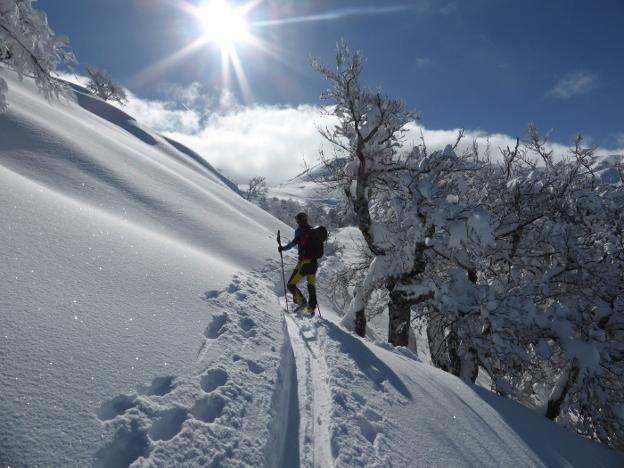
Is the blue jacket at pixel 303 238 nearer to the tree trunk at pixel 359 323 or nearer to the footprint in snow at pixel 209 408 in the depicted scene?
the tree trunk at pixel 359 323

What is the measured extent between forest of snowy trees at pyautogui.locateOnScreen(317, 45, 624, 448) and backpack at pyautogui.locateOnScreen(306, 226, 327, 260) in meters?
2.14

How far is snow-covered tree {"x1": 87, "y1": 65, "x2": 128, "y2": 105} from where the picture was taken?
43.9m

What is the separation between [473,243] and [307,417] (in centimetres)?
575

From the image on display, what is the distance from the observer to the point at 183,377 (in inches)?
138

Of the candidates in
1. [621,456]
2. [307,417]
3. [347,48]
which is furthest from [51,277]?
[621,456]

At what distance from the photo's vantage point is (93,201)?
8.38m

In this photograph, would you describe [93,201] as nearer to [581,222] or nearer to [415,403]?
[415,403]

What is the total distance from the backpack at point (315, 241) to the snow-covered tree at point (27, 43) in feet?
21.9

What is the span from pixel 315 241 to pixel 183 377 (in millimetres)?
4851

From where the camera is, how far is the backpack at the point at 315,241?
7887mm

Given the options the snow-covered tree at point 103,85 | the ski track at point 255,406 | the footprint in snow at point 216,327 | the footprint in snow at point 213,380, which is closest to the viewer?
the ski track at point 255,406

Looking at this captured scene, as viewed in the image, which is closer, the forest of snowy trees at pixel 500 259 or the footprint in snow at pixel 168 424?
the footprint in snow at pixel 168 424

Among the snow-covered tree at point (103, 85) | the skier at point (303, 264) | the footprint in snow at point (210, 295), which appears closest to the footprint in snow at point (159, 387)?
the footprint in snow at point (210, 295)

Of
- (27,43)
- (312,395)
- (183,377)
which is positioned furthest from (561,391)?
(27,43)
